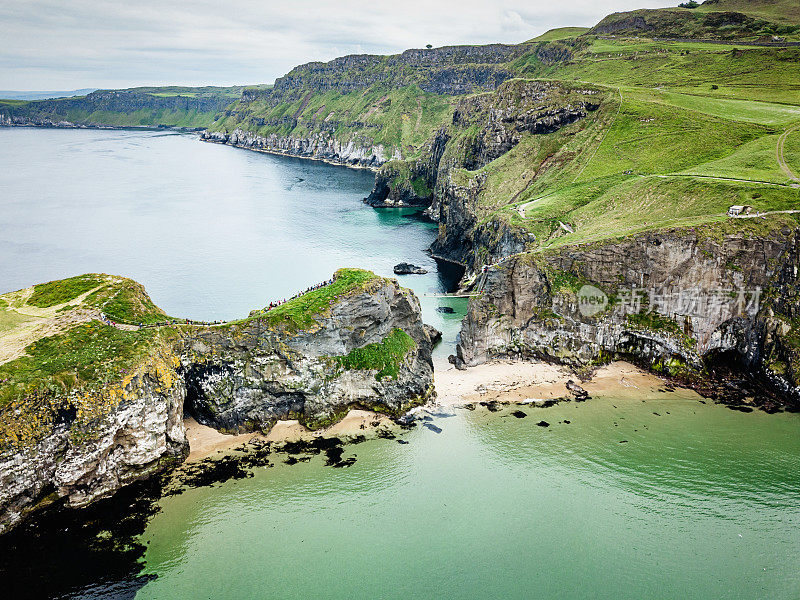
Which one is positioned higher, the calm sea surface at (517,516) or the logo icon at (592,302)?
the logo icon at (592,302)

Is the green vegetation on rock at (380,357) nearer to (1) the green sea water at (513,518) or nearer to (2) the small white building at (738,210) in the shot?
(1) the green sea water at (513,518)

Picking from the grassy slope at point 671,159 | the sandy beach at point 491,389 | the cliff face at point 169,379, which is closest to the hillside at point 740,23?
the grassy slope at point 671,159

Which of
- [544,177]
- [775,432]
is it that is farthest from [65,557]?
[544,177]

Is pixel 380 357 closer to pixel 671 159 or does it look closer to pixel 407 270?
pixel 407 270

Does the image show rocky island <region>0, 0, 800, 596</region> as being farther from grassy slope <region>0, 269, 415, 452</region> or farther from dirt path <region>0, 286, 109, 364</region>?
dirt path <region>0, 286, 109, 364</region>

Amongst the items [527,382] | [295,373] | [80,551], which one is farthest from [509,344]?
[80,551]

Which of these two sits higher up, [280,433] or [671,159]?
[671,159]

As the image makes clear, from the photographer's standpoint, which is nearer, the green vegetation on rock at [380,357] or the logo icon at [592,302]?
the green vegetation on rock at [380,357]
